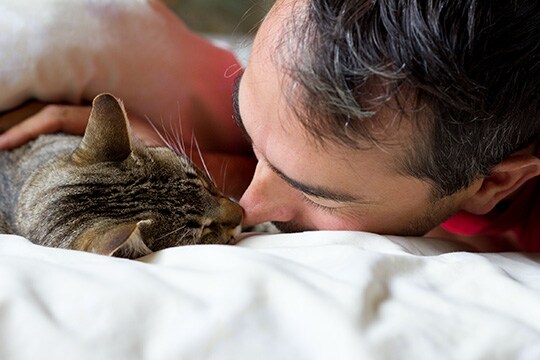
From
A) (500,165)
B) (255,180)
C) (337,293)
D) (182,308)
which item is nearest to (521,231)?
(500,165)

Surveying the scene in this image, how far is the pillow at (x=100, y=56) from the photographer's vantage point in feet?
3.89

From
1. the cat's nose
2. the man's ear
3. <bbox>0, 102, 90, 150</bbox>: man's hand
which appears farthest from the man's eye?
<bbox>0, 102, 90, 150</bbox>: man's hand

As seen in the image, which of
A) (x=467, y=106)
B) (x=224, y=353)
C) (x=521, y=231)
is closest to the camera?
(x=224, y=353)

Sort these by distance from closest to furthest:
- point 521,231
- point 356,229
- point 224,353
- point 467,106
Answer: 1. point 224,353
2. point 467,106
3. point 356,229
4. point 521,231

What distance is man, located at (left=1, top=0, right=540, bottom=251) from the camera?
782 mm

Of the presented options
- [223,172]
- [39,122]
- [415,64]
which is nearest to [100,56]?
[39,122]

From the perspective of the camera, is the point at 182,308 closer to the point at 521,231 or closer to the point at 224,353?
the point at 224,353

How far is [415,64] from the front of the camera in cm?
78

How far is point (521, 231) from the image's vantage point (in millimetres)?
1227

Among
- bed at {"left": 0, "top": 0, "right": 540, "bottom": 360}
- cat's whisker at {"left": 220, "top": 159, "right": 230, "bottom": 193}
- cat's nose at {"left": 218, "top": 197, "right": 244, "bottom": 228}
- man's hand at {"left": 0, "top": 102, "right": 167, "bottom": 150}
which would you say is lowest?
cat's whisker at {"left": 220, "top": 159, "right": 230, "bottom": 193}

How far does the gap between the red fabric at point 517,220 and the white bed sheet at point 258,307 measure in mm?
429

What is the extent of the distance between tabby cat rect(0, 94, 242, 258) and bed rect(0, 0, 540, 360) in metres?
0.14

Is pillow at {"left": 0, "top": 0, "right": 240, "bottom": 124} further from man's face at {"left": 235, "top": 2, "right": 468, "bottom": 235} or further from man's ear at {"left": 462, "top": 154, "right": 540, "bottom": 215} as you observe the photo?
man's ear at {"left": 462, "top": 154, "right": 540, "bottom": 215}

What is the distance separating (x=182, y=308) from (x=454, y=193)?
20.3 inches
